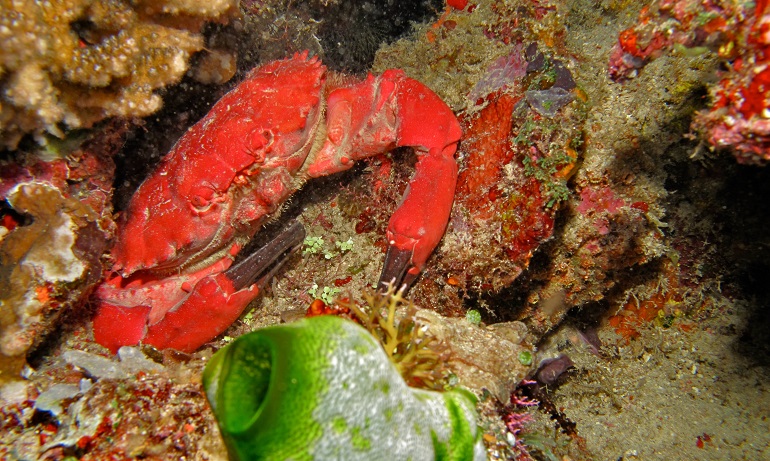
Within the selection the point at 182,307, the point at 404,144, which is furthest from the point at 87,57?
the point at 404,144

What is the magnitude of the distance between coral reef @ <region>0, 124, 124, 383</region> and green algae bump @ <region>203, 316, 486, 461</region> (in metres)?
1.53

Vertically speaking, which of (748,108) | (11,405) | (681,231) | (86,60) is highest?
(86,60)

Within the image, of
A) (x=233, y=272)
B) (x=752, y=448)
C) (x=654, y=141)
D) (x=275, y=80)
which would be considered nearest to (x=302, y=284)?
(x=233, y=272)

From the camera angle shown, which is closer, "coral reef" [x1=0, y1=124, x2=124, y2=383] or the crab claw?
"coral reef" [x1=0, y1=124, x2=124, y2=383]

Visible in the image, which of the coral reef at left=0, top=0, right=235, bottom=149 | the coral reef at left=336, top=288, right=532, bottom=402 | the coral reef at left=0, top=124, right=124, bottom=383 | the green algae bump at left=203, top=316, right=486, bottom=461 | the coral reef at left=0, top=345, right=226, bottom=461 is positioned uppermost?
the coral reef at left=0, top=0, right=235, bottom=149

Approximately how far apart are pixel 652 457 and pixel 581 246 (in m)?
1.88

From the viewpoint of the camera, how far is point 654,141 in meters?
3.31

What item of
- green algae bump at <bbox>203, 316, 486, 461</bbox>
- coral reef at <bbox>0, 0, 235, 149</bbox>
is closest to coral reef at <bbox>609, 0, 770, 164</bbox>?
green algae bump at <bbox>203, 316, 486, 461</bbox>

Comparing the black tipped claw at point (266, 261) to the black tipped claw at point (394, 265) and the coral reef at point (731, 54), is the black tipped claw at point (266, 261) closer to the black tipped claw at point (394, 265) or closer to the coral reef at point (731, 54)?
the black tipped claw at point (394, 265)

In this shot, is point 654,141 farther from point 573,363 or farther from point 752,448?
point 752,448

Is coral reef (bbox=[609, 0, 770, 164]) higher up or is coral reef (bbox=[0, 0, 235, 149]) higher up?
coral reef (bbox=[0, 0, 235, 149])

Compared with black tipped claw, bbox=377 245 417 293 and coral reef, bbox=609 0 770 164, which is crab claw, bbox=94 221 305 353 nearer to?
black tipped claw, bbox=377 245 417 293

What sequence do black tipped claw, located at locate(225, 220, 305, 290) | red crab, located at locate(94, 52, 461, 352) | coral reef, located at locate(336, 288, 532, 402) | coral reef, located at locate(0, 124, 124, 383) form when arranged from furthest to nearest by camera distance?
1. black tipped claw, located at locate(225, 220, 305, 290)
2. red crab, located at locate(94, 52, 461, 352)
3. coral reef, located at locate(0, 124, 124, 383)
4. coral reef, located at locate(336, 288, 532, 402)

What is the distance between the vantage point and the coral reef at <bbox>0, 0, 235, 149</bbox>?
6.56ft
